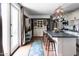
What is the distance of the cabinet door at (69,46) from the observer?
4340 mm

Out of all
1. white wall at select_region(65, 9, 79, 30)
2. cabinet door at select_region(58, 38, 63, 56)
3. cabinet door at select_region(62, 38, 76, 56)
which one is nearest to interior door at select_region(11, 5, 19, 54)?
cabinet door at select_region(58, 38, 63, 56)

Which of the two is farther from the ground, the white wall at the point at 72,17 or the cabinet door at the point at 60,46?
the white wall at the point at 72,17

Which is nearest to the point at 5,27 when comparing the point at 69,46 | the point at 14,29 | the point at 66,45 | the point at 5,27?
the point at 5,27

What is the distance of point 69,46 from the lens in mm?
4371

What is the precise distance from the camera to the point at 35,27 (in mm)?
14414

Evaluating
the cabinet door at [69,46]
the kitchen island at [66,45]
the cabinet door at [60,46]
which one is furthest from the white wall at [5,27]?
the cabinet door at [69,46]

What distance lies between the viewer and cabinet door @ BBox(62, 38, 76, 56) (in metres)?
4.34

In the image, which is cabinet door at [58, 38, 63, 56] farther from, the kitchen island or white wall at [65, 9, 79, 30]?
white wall at [65, 9, 79, 30]

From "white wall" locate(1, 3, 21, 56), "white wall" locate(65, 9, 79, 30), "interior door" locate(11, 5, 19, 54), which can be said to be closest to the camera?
"white wall" locate(1, 3, 21, 56)

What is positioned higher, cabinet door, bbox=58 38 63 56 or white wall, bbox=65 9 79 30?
white wall, bbox=65 9 79 30

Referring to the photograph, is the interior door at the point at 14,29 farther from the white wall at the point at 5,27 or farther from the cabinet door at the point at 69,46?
the cabinet door at the point at 69,46

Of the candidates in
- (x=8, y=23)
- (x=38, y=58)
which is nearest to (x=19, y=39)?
(x=8, y=23)

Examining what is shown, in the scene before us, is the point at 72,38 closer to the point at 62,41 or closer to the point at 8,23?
the point at 62,41

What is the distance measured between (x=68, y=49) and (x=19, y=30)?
372cm
